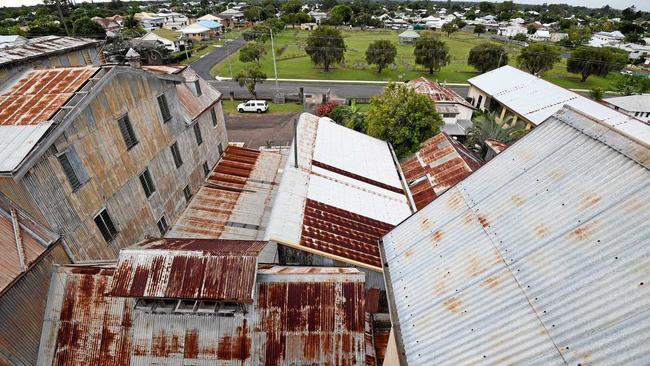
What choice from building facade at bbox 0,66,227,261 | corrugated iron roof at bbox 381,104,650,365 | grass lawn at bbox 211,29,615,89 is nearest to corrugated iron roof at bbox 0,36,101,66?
building facade at bbox 0,66,227,261

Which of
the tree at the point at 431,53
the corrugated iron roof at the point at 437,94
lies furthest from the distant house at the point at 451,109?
the tree at the point at 431,53

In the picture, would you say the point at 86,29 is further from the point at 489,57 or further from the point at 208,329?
the point at 208,329

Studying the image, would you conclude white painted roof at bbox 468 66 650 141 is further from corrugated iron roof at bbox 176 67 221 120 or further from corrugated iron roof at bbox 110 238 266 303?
corrugated iron roof at bbox 110 238 266 303

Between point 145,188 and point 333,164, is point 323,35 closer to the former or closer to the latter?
point 333,164

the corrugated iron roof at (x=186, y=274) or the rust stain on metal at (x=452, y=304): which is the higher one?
the rust stain on metal at (x=452, y=304)

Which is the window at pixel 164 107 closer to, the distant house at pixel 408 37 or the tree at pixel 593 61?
the tree at pixel 593 61

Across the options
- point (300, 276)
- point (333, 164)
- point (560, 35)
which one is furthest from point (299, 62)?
point (560, 35)

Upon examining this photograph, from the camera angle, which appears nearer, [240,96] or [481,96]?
[481,96]
